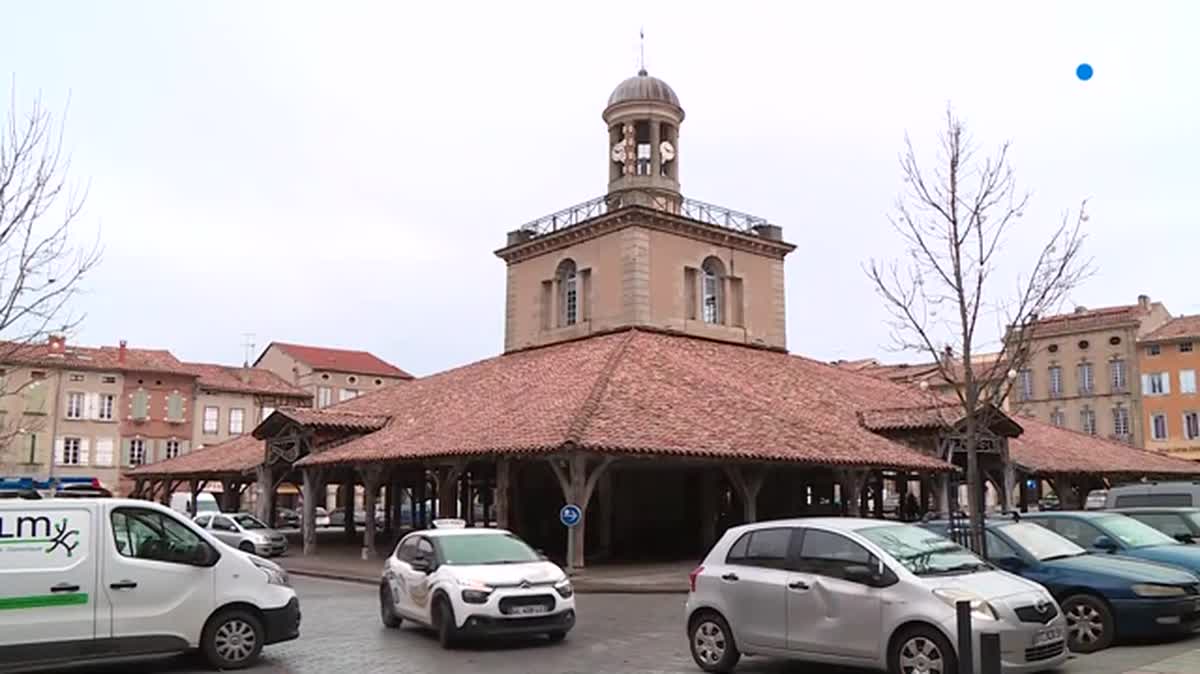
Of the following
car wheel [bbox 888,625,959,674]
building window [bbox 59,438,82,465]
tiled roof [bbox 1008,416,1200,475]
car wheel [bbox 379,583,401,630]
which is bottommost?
car wheel [bbox 379,583,401,630]

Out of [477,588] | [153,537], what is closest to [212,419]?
[477,588]

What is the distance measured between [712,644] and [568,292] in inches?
994

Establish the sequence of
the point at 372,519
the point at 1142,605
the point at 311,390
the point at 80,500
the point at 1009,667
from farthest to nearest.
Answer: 1. the point at 311,390
2. the point at 372,519
3. the point at 1142,605
4. the point at 80,500
5. the point at 1009,667

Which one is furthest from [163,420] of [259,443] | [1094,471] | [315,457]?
[1094,471]

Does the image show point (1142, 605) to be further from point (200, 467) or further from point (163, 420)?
point (163, 420)

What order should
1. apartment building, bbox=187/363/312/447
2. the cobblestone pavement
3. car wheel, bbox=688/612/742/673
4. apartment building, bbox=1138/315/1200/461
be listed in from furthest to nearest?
apartment building, bbox=187/363/312/447, apartment building, bbox=1138/315/1200/461, the cobblestone pavement, car wheel, bbox=688/612/742/673

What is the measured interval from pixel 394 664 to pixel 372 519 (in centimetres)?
1684

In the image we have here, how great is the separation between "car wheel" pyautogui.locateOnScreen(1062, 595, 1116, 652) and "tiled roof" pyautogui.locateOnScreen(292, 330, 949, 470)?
1049cm

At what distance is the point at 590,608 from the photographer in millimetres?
16297

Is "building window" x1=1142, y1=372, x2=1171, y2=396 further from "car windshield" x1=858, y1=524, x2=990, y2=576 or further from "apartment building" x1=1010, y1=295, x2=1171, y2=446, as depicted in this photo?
"car windshield" x1=858, y1=524, x2=990, y2=576

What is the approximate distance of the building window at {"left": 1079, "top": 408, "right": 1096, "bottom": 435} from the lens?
2275 inches

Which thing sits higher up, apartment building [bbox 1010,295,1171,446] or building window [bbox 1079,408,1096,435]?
apartment building [bbox 1010,295,1171,446]

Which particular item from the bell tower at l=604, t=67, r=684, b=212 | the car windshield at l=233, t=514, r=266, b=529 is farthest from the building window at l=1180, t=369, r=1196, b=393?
the car windshield at l=233, t=514, r=266, b=529

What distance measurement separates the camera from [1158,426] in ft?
181
